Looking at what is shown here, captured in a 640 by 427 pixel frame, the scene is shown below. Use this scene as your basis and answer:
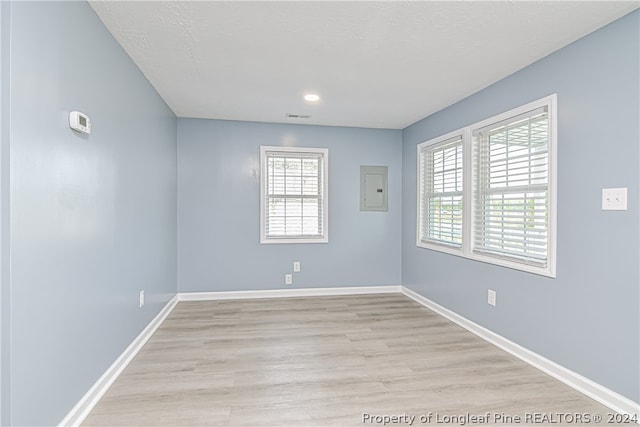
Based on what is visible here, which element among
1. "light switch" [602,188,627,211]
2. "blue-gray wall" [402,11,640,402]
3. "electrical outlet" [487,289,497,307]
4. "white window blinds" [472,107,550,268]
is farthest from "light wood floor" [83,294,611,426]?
"light switch" [602,188,627,211]

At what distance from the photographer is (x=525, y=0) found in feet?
6.06

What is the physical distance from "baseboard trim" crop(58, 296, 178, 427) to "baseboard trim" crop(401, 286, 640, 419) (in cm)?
293

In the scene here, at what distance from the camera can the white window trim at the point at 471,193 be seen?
2.39m

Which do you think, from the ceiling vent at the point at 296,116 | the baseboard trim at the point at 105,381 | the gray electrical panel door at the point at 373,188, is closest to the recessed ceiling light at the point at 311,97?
the ceiling vent at the point at 296,116

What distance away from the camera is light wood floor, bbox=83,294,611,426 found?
6.39 feet

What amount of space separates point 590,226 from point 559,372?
103 cm

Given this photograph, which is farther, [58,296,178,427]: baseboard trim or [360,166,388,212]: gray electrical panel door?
[360,166,388,212]: gray electrical panel door

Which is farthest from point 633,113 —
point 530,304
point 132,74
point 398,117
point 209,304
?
Result: point 209,304

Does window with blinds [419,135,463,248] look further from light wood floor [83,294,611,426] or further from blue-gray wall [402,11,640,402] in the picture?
light wood floor [83,294,611,426]

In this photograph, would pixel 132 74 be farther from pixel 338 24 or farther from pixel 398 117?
pixel 398 117

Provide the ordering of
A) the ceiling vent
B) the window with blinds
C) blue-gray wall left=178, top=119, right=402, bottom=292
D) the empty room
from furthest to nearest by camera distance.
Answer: blue-gray wall left=178, top=119, right=402, bottom=292
the ceiling vent
the window with blinds
the empty room

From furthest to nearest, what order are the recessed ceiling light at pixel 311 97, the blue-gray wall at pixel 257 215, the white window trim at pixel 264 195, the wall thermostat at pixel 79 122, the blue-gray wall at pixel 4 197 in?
1. the white window trim at pixel 264 195
2. the blue-gray wall at pixel 257 215
3. the recessed ceiling light at pixel 311 97
4. the wall thermostat at pixel 79 122
5. the blue-gray wall at pixel 4 197

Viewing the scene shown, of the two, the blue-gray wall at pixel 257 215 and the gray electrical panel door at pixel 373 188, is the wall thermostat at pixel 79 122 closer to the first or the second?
the blue-gray wall at pixel 257 215

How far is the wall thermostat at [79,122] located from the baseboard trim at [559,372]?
3288mm
